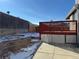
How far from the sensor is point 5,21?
26.8m

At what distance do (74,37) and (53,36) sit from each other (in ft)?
5.43

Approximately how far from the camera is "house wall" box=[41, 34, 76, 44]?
37.7ft

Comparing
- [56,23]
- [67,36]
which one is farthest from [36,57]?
[56,23]

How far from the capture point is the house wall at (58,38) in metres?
11.5

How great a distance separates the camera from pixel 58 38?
1201 centimetres

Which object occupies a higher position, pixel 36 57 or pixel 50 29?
pixel 50 29

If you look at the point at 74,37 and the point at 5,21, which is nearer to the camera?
the point at 74,37

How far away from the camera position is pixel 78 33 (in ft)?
36.8

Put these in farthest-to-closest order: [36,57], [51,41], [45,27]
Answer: [45,27] → [51,41] → [36,57]

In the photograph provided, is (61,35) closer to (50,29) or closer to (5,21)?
(50,29)

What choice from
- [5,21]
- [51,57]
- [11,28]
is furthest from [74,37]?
[11,28]

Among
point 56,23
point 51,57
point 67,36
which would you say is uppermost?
point 56,23

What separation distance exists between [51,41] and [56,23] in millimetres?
1590

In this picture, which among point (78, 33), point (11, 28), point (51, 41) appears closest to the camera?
point (78, 33)
